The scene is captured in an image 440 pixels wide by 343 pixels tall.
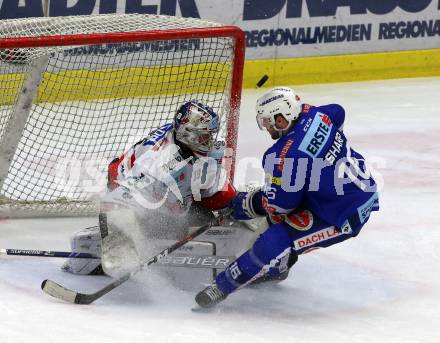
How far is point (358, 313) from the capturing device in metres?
4.20

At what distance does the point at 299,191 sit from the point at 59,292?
0.98 m

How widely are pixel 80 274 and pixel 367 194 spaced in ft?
4.08

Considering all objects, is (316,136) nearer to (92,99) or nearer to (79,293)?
(79,293)

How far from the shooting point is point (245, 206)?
14.6ft

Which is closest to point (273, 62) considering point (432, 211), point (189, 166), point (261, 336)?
point (432, 211)

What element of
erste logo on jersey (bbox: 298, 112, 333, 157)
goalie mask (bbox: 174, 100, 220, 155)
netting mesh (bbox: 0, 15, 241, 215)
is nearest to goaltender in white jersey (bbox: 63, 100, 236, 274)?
goalie mask (bbox: 174, 100, 220, 155)

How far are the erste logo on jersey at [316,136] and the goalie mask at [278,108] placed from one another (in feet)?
0.27

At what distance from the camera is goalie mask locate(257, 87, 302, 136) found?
158 inches

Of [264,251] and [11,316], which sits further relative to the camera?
[264,251]

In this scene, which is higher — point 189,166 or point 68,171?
point 189,166

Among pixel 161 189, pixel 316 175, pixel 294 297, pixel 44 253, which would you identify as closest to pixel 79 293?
pixel 44 253

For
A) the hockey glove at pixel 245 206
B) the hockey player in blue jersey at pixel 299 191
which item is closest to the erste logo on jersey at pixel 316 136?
the hockey player in blue jersey at pixel 299 191

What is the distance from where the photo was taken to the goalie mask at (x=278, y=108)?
13.2 feet

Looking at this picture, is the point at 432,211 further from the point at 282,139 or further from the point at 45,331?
the point at 45,331
